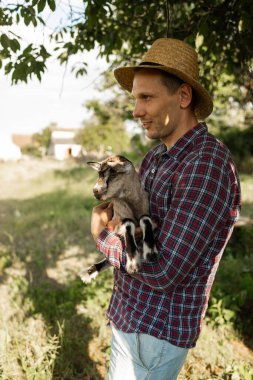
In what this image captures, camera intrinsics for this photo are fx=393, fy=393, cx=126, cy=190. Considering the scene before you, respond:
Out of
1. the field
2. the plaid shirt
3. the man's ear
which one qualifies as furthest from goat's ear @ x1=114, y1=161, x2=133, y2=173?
→ the field

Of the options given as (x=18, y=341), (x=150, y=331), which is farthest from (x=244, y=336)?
(x=150, y=331)

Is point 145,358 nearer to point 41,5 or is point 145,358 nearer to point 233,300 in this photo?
A: point 41,5

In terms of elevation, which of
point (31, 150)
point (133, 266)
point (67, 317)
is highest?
point (133, 266)

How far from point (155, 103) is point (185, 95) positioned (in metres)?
0.22

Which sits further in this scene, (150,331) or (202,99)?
(202,99)

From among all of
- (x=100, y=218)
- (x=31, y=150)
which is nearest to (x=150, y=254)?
(x=100, y=218)

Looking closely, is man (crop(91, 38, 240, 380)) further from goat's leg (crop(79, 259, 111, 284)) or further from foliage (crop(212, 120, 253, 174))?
foliage (crop(212, 120, 253, 174))

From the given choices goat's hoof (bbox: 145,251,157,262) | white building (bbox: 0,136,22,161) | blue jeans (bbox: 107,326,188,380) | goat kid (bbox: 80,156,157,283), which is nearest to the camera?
goat's hoof (bbox: 145,251,157,262)

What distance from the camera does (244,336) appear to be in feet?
17.2

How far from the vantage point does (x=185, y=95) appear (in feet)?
7.89

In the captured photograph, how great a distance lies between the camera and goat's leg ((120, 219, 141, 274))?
219 centimetres

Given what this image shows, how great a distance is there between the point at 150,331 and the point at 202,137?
1171 mm

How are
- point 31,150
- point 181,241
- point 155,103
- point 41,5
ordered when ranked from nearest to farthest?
1. point 181,241
2. point 155,103
3. point 41,5
4. point 31,150

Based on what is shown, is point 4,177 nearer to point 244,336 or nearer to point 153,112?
point 244,336
